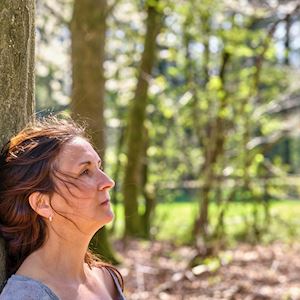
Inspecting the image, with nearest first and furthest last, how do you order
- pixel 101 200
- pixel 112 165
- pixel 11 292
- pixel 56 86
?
pixel 11 292 → pixel 101 200 → pixel 112 165 → pixel 56 86

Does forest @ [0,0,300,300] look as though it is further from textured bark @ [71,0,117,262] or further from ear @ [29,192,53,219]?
ear @ [29,192,53,219]

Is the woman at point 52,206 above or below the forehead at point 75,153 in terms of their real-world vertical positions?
below

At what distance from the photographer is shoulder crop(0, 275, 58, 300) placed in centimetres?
208

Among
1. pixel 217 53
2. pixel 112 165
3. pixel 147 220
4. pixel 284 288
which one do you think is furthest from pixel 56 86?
pixel 284 288

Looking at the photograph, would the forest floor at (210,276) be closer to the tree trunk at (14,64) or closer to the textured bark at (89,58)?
the textured bark at (89,58)

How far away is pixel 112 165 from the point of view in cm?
1213

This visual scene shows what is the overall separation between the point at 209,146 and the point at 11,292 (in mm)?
6931

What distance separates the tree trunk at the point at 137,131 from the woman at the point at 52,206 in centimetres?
755

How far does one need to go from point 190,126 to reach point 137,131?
820 millimetres

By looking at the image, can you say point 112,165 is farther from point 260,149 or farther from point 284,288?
point 284,288

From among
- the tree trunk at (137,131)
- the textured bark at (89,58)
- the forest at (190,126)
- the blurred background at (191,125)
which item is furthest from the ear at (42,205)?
the tree trunk at (137,131)

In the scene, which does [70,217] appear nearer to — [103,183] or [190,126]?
[103,183]

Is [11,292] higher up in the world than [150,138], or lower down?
lower down

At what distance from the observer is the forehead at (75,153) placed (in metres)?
2.22
